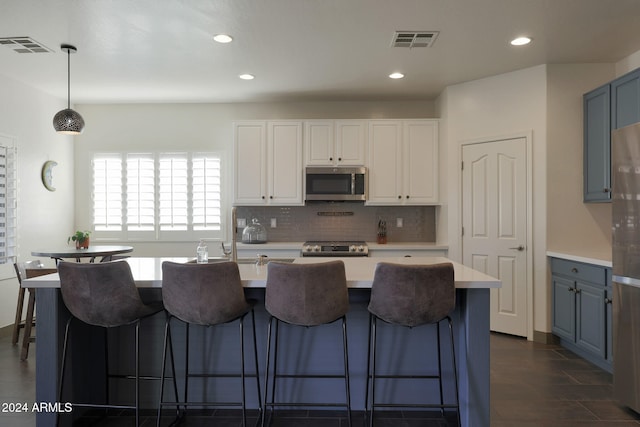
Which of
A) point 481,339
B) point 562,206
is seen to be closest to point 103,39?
point 481,339

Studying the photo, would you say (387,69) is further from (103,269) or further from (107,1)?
(103,269)

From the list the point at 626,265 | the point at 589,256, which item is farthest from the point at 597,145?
the point at 626,265

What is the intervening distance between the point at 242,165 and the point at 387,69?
6.57 feet

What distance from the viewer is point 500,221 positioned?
14.4 ft

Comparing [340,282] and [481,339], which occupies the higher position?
[340,282]

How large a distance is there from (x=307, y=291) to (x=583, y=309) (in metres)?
2.62

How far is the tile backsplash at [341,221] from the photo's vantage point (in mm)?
5438

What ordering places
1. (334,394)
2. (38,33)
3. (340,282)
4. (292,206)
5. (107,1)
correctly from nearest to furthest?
(340,282), (334,394), (107,1), (38,33), (292,206)

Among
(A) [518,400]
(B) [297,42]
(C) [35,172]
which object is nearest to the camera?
Result: (A) [518,400]

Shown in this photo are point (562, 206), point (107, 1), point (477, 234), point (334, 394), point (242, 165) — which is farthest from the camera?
point (242, 165)

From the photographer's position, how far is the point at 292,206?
5469mm

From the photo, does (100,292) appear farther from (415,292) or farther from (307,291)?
(415,292)

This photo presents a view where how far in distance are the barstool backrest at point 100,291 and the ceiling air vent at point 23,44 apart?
2340mm

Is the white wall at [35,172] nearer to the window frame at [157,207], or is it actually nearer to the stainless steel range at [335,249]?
the window frame at [157,207]
